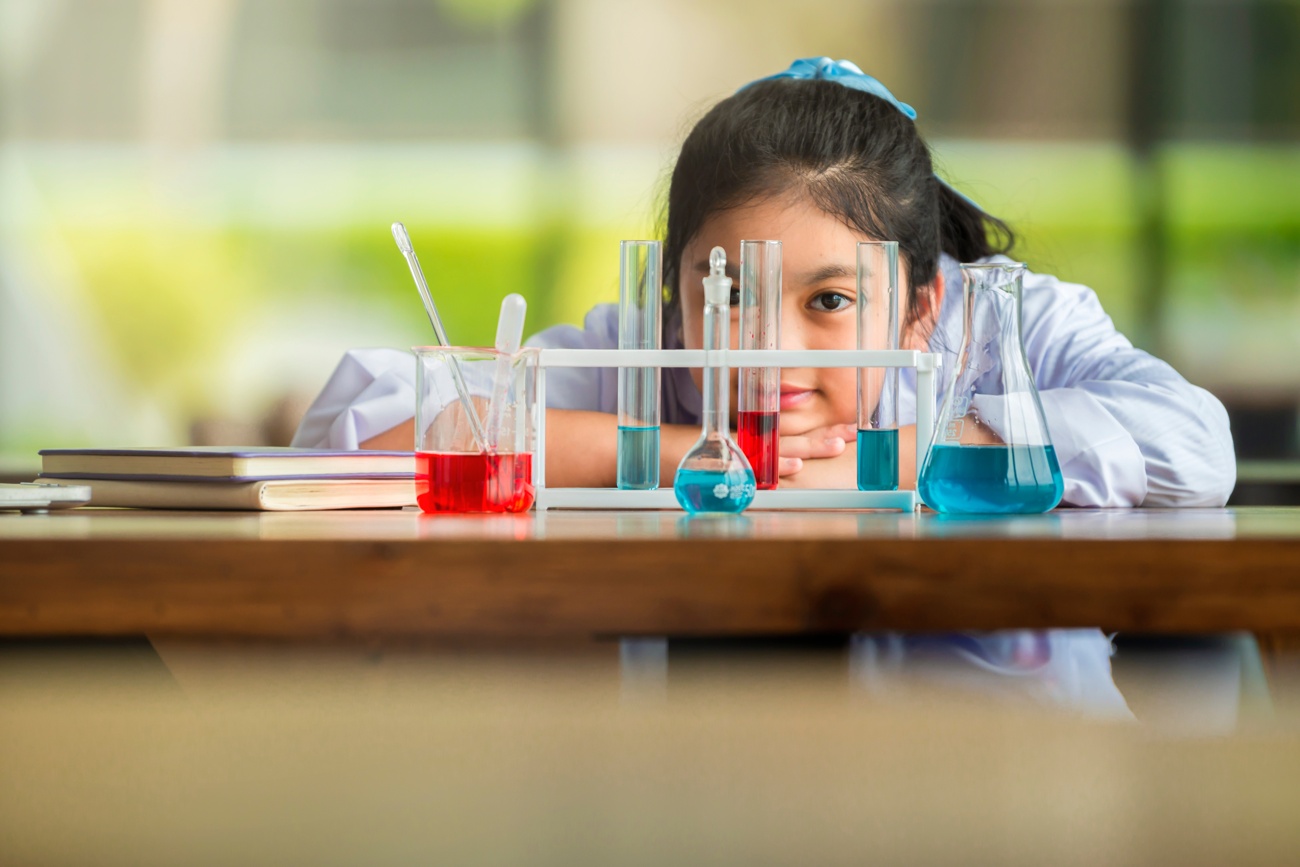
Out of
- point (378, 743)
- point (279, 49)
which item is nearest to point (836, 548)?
point (378, 743)

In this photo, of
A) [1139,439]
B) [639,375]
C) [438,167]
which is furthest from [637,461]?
[438,167]

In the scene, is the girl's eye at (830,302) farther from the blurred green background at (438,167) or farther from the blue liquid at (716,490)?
the blurred green background at (438,167)

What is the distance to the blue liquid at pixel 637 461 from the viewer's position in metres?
0.82

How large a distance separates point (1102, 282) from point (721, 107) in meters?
1.30

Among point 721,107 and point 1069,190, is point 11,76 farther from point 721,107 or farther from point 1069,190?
point 1069,190

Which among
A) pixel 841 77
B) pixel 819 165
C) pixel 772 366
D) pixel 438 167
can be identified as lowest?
pixel 772 366

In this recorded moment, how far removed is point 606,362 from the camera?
802mm

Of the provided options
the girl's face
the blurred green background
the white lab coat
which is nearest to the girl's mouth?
the girl's face

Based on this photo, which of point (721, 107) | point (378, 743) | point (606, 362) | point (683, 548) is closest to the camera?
point (683, 548)

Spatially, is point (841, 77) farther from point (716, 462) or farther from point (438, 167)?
point (438, 167)

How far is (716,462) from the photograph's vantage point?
2.38 ft

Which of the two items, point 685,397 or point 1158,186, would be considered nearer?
point 685,397

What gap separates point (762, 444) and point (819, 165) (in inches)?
18.6

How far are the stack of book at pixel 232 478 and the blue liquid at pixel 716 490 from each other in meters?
0.21
